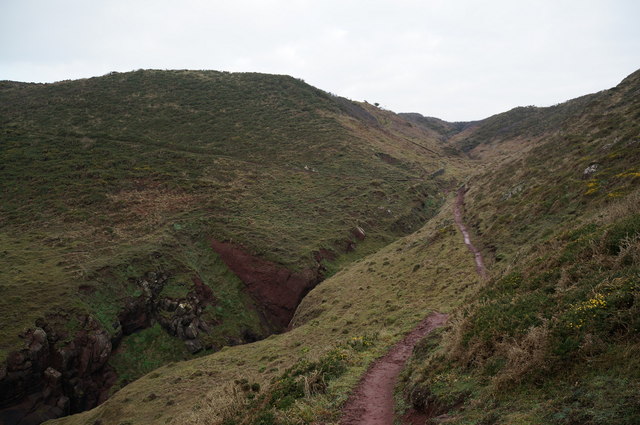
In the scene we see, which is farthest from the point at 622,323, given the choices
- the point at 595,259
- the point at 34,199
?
the point at 34,199

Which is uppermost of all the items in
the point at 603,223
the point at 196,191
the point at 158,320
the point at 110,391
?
the point at 196,191

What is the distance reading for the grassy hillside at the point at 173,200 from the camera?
1156 inches

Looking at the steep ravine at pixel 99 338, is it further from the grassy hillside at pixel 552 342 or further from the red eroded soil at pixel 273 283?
the grassy hillside at pixel 552 342

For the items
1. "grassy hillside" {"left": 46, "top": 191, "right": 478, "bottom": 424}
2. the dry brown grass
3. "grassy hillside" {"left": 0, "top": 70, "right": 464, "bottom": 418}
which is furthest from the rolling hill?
"grassy hillside" {"left": 0, "top": 70, "right": 464, "bottom": 418}

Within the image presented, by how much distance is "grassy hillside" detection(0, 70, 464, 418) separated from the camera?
29359 mm

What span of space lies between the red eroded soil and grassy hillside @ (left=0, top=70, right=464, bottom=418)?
1.65 ft

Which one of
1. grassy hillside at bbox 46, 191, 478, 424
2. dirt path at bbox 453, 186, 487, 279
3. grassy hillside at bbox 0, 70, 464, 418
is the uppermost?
grassy hillside at bbox 0, 70, 464, 418

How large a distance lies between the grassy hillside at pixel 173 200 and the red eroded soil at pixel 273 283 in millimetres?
503

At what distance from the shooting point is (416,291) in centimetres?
2564

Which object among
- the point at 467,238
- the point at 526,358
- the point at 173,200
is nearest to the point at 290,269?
the point at 467,238

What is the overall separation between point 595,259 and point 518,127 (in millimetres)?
116673

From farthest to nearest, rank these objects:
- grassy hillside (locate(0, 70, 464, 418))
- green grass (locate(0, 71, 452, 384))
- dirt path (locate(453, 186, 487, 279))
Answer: green grass (locate(0, 71, 452, 384)), grassy hillside (locate(0, 70, 464, 418)), dirt path (locate(453, 186, 487, 279))

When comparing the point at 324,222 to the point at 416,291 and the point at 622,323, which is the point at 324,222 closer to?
the point at 416,291

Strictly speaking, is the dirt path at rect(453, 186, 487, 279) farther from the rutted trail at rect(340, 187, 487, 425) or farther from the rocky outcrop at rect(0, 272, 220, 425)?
the rocky outcrop at rect(0, 272, 220, 425)
